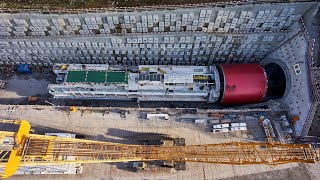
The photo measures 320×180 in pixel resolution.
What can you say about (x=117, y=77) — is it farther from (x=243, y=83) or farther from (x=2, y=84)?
(x=2, y=84)

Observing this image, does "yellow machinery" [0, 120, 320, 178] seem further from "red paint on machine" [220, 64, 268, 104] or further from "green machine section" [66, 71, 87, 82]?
"green machine section" [66, 71, 87, 82]

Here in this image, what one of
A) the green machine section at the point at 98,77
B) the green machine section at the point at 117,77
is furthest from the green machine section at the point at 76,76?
the green machine section at the point at 117,77

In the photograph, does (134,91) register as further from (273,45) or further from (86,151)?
(273,45)

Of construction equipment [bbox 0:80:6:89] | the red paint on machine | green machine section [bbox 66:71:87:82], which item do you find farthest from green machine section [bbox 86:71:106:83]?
the red paint on machine

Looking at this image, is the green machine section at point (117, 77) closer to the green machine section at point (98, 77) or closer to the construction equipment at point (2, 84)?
the green machine section at point (98, 77)

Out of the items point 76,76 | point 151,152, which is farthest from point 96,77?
point 151,152

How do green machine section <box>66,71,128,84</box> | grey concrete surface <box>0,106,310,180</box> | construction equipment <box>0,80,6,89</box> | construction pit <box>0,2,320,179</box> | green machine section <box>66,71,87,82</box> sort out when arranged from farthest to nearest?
1. construction equipment <box>0,80,6,89</box>
2. green machine section <box>66,71,87,82</box>
3. green machine section <box>66,71,128,84</box>
4. construction pit <box>0,2,320,179</box>
5. grey concrete surface <box>0,106,310,180</box>

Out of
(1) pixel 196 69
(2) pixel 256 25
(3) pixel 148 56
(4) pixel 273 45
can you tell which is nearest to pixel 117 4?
(3) pixel 148 56
